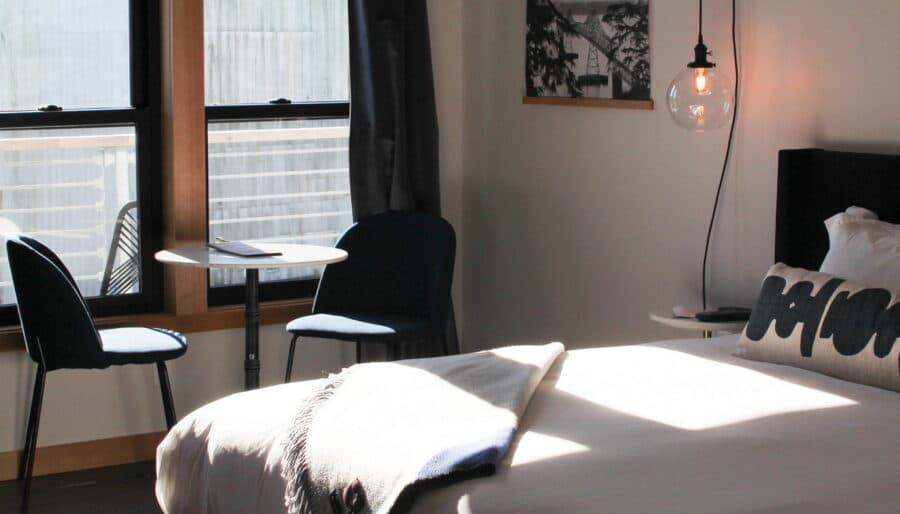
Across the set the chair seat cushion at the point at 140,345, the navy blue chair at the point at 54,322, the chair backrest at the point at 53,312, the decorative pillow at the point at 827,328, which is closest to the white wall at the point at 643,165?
the decorative pillow at the point at 827,328

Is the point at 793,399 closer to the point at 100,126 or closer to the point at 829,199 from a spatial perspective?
the point at 829,199

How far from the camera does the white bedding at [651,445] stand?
221 cm

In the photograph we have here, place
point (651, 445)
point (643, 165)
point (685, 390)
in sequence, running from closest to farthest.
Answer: point (651, 445) → point (685, 390) → point (643, 165)

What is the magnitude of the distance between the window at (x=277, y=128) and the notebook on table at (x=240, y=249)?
1.03ft

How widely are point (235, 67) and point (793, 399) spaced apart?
2.68 m

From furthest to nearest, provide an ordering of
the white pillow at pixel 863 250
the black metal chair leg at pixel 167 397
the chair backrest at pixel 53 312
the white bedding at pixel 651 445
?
the black metal chair leg at pixel 167 397
the chair backrest at pixel 53 312
the white pillow at pixel 863 250
the white bedding at pixel 651 445

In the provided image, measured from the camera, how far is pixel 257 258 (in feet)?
13.6

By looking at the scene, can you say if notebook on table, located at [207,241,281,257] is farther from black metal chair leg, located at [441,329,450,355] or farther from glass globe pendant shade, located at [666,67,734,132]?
glass globe pendant shade, located at [666,67,734,132]

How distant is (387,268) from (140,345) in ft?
3.38

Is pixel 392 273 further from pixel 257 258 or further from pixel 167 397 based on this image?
pixel 167 397

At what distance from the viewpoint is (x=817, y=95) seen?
3.62 m

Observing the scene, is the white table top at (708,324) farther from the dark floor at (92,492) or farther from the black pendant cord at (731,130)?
the dark floor at (92,492)

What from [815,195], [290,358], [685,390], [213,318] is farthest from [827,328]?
[213,318]

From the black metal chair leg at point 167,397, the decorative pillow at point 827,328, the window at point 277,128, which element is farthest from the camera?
the window at point 277,128
